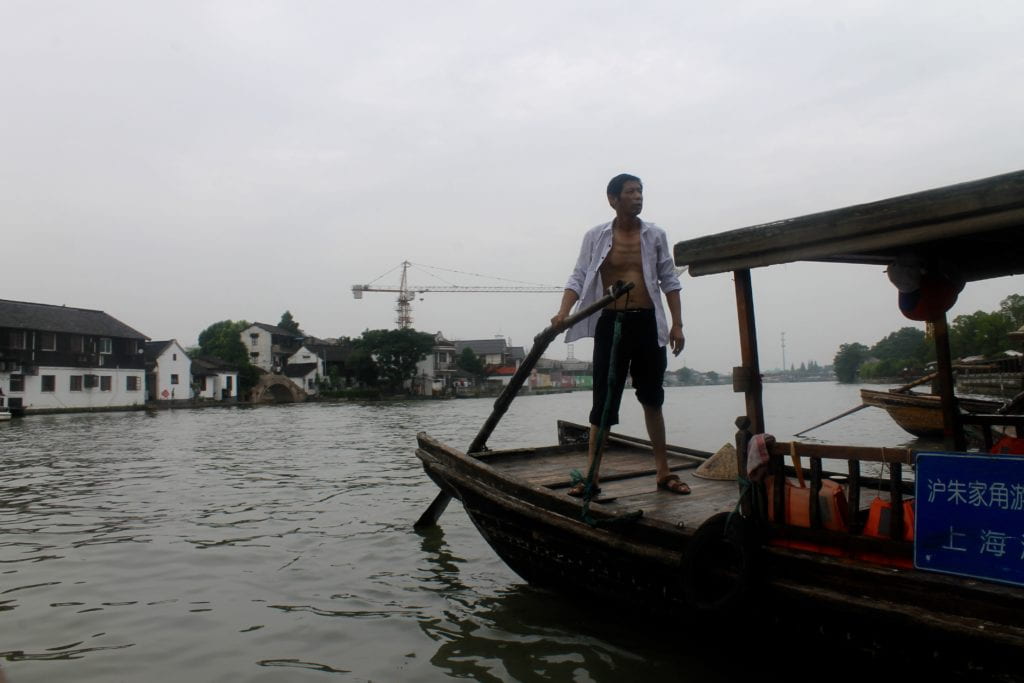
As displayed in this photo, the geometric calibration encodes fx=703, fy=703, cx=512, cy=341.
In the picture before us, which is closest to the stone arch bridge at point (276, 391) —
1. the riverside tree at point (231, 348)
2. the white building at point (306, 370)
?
the riverside tree at point (231, 348)

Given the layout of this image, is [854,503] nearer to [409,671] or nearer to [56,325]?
[409,671]

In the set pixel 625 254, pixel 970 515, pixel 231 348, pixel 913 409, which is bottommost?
pixel 913 409

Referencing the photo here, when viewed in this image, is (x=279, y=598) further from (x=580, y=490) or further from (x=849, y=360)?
(x=849, y=360)

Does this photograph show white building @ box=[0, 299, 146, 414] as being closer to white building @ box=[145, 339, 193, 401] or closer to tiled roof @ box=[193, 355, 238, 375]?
white building @ box=[145, 339, 193, 401]

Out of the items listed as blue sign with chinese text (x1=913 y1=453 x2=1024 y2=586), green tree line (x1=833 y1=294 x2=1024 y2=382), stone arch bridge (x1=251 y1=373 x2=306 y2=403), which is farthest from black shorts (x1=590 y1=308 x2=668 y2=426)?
stone arch bridge (x1=251 y1=373 x2=306 y2=403)

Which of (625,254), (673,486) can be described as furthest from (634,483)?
(625,254)

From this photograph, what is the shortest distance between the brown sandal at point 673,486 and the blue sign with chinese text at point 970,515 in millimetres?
1658

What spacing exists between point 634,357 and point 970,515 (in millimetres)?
1898

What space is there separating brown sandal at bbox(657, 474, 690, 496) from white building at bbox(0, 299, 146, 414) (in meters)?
37.6

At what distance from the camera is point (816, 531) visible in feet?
9.75

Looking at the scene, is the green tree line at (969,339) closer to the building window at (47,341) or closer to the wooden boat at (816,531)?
the wooden boat at (816,531)

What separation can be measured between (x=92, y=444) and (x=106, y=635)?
15.0m

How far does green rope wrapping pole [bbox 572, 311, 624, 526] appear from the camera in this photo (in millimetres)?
3754

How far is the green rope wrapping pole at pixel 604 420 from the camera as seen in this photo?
148 inches
